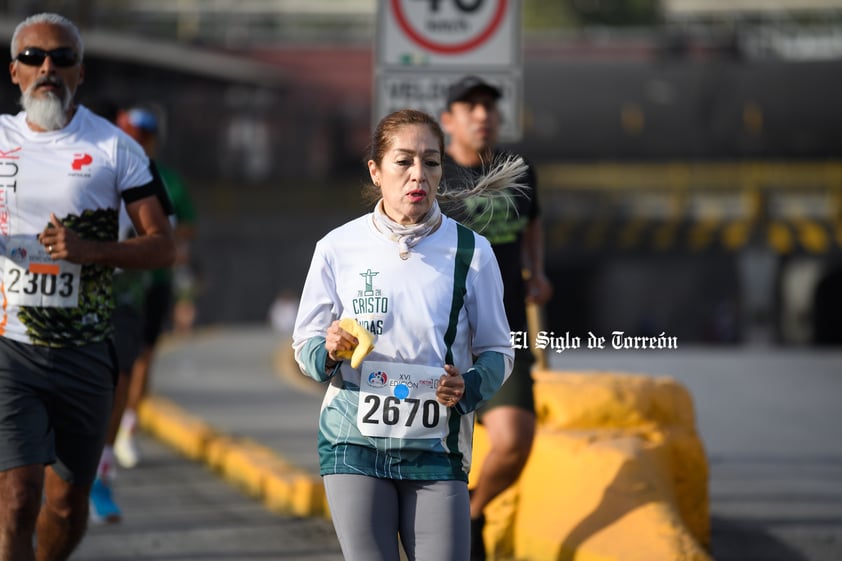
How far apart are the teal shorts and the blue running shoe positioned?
101 inches

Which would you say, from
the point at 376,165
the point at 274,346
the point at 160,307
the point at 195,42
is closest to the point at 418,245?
the point at 376,165

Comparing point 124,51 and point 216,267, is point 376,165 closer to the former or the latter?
point 124,51

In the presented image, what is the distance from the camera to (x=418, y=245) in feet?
13.6

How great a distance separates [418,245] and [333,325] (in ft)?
1.10

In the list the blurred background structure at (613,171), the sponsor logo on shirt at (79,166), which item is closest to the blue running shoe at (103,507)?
the sponsor logo on shirt at (79,166)

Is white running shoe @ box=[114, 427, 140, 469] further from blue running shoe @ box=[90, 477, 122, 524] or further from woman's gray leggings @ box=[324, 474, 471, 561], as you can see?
woman's gray leggings @ box=[324, 474, 471, 561]

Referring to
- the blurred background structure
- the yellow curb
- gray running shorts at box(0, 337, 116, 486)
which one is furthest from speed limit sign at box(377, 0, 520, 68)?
the blurred background structure

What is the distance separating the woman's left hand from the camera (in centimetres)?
400

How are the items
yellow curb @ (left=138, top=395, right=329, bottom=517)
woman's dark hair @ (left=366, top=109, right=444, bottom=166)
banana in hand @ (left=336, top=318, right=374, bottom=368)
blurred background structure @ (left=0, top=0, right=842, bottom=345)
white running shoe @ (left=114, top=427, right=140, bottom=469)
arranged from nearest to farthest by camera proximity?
banana in hand @ (left=336, top=318, right=374, bottom=368), woman's dark hair @ (left=366, top=109, right=444, bottom=166), yellow curb @ (left=138, top=395, right=329, bottom=517), white running shoe @ (left=114, top=427, right=140, bottom=469), blurred background structure @ (left=0, top=0, right=842, bottom=345)

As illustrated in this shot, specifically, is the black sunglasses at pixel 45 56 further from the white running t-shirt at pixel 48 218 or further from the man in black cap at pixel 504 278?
the man in black cap at pixel 504 278

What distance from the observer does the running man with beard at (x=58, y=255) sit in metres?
4.85

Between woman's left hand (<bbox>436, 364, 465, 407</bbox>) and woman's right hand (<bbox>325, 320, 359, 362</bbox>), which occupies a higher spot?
woman's right hand (<bbox>325, 320, 359, 362</bbox>)

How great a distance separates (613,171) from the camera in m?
41.6

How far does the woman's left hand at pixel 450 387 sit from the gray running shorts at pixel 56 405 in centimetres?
146
